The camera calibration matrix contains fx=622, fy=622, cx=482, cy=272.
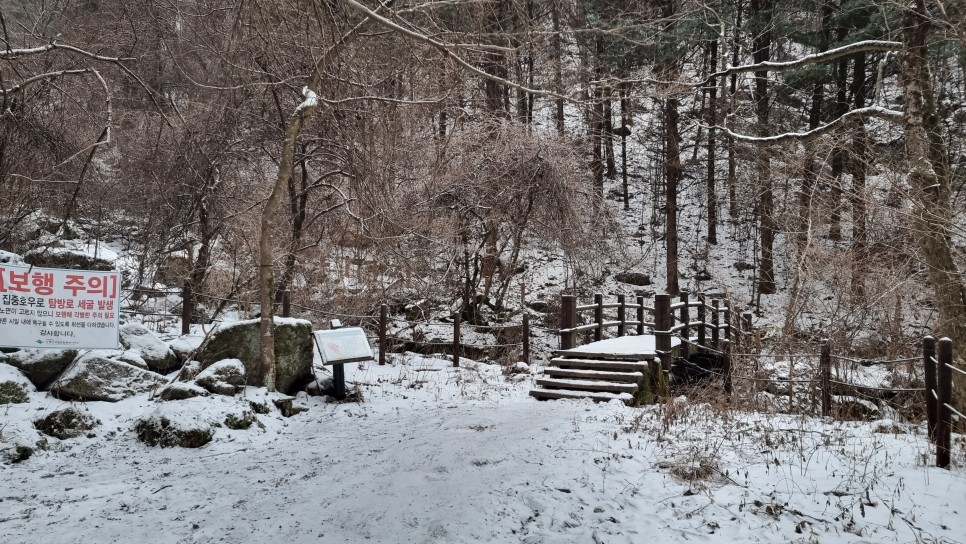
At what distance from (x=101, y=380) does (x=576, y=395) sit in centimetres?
582

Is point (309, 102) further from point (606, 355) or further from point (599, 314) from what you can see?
point (599, 314)

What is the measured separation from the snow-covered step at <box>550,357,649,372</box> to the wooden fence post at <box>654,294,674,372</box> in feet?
1.97

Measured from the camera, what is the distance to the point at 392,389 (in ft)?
30.1

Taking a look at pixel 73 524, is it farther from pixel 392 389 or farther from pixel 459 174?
pixel 459 174

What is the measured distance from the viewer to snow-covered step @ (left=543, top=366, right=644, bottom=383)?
8648 millimetres

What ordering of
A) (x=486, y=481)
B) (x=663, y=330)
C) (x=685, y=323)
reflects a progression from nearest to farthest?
(x=486, y=481)
(x=663, y=330)
(x=685, y=323)

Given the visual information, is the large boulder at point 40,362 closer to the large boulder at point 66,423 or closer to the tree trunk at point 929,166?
the large boulder at point 66,423

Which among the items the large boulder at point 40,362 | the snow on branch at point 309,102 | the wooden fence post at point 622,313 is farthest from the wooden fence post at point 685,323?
the large boulder at point 40,362

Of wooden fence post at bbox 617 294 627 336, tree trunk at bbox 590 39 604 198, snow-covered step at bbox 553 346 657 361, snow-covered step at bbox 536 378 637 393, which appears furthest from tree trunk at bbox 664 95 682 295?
snow-covered step at bbox 536 378 637 393

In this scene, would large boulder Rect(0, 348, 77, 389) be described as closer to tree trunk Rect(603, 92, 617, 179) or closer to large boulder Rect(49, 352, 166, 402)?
→ large boulder Rect(49, 352, 166, 402)

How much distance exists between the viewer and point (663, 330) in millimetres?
9531

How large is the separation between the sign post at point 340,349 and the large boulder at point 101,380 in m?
1.93

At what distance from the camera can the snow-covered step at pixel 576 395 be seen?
836cm

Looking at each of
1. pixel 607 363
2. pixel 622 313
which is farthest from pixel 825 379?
pixel 622 313
